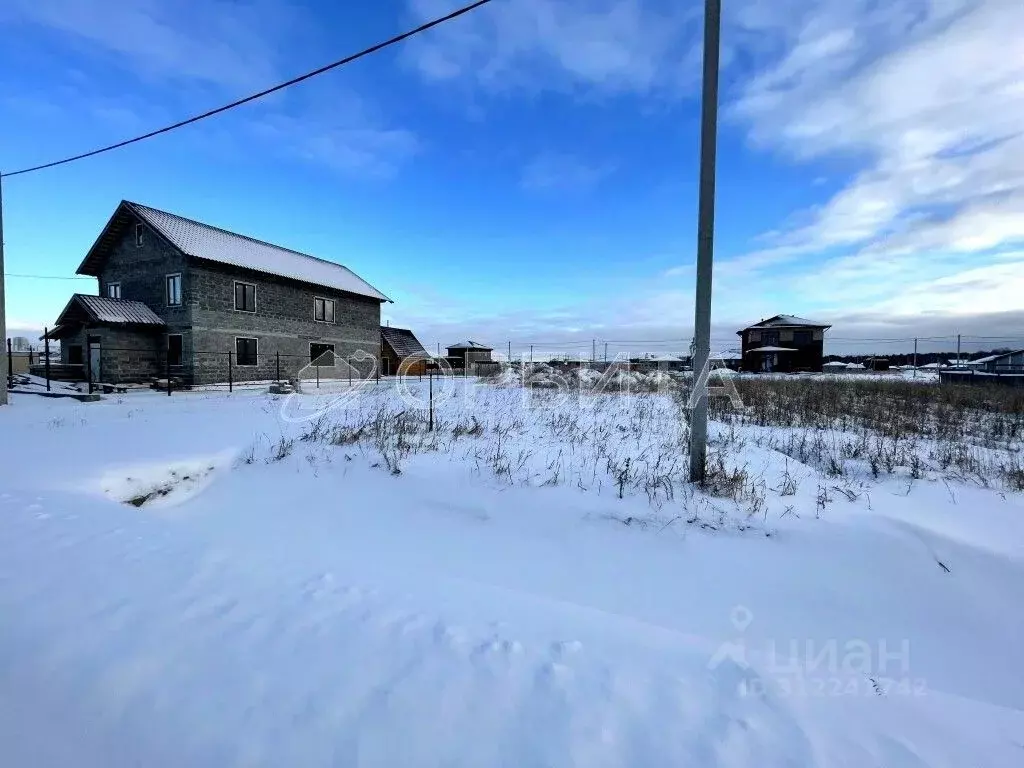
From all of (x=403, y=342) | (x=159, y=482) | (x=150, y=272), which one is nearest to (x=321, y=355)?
(x=150, y=272)

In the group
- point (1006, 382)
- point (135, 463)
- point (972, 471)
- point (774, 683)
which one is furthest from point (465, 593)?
point (1006, 382)

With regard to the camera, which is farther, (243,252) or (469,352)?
(469,352)

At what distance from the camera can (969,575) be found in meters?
3.10

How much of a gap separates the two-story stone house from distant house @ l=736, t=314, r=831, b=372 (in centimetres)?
3787

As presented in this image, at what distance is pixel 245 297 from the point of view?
1953 cm

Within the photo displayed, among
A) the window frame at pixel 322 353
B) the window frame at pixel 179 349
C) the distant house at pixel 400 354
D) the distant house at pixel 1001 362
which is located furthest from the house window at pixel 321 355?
the distant house at pixel 1001 362

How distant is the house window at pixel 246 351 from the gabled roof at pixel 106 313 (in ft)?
9.09

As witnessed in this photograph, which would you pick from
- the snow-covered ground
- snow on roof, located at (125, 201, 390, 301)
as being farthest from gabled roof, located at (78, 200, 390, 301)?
the snow-covered ground

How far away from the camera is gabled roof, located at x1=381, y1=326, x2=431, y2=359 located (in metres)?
33.6

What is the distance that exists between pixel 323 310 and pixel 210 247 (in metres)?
5.97

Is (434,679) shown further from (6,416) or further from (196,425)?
(6,416)

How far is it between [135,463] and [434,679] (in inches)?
224

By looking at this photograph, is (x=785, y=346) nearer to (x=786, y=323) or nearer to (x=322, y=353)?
(x=786, y=323)

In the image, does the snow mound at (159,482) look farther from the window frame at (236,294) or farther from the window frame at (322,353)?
the window frame at (322,353)
